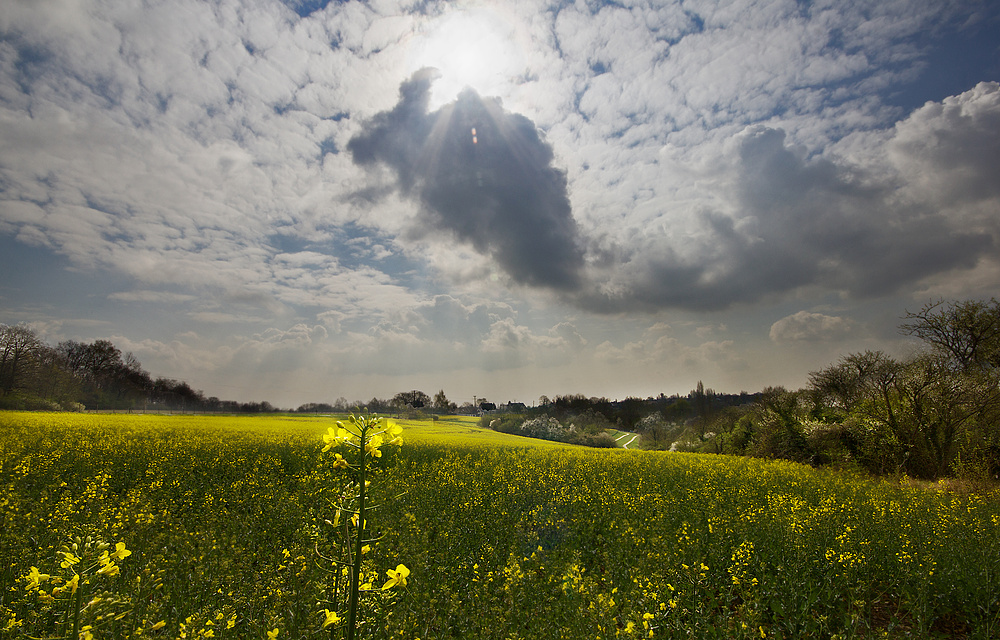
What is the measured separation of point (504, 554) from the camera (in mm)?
5934

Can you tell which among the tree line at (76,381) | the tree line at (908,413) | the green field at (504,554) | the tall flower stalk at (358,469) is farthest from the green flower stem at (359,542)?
the tree line at (76,381)

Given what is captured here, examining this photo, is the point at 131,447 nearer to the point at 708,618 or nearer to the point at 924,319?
the point at 708,618

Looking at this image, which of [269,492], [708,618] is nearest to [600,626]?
[708,618]

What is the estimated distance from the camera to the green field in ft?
12.1

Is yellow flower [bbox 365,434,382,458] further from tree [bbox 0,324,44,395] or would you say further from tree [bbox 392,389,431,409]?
tree [bbox 392,389,431,409]

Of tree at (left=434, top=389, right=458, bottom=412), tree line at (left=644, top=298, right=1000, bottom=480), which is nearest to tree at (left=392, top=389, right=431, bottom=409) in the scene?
tree at (left=434, top=389, right=458, bottom=412)

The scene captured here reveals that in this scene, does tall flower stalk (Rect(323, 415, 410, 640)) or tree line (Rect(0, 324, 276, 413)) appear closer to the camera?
tall flower stalk (Rect(323, 415, 410, 640))

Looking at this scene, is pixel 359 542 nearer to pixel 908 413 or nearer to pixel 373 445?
pixel 373 445

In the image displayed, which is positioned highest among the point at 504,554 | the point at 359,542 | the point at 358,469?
the point at 358,469

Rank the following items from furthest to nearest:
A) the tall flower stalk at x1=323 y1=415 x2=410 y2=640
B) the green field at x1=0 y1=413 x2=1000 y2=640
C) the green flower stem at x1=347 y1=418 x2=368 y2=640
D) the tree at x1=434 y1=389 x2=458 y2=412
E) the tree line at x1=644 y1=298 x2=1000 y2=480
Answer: the tree at x1=434 y1=389 x2=458 y2=412
the tree line at x1=644 y1=298 x2=1000 y2=480
the green field at x1=0 y1=413 x2=1000 y2=640
the tall flower stalk at x1=323 y1=415 x2=410 y2=640
the green flower stem at x1=347 y1=418 x2=368 y2=640

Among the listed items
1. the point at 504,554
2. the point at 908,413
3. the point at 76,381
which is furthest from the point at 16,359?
the point at 908,413

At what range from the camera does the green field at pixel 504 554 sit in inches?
145

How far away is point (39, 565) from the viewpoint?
4.84 metres

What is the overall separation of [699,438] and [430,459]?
26.9 m
